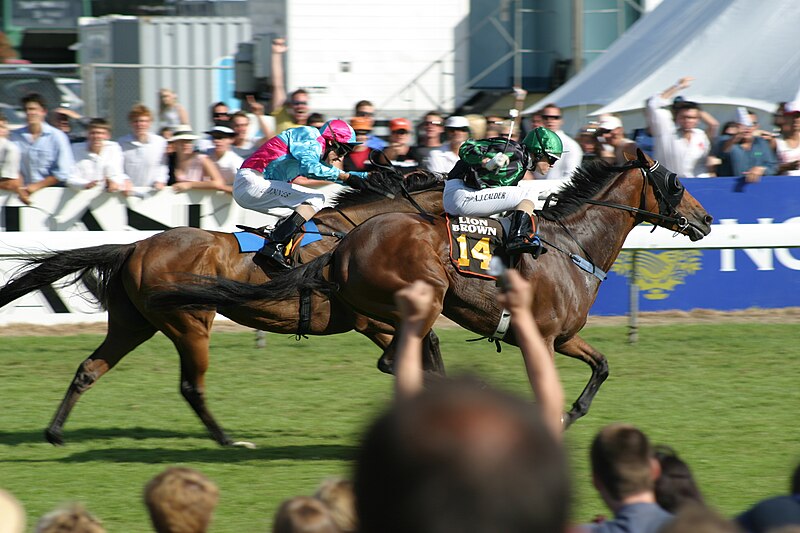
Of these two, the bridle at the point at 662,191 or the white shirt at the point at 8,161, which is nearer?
the bridle at the point at 662,191

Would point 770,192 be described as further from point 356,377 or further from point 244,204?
point 244,204

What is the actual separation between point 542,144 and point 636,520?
443 cm

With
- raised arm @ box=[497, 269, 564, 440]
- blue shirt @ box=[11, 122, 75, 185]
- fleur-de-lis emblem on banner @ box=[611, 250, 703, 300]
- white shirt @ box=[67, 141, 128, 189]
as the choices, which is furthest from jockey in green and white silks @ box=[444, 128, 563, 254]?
blue shirt @ box=[11, 122, 75, 185]

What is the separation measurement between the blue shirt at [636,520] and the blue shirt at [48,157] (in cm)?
824

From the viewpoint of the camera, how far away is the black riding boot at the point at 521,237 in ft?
20.8

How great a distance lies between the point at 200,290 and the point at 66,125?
5125 mm

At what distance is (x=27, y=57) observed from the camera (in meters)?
19.3

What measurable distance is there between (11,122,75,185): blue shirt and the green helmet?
4856 millimetres

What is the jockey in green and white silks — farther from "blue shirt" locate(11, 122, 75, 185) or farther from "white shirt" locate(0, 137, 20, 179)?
"white shirt" locate(0, 137, 20, 179)

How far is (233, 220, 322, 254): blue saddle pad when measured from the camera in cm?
684

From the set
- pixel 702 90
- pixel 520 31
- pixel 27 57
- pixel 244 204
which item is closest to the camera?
pixel 244 204

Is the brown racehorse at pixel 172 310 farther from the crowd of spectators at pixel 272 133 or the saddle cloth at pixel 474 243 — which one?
the crowd of spectators at pixel 272 133

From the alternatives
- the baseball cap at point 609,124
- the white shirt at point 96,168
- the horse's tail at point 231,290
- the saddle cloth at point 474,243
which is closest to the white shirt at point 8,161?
the white shirt at point 96,168

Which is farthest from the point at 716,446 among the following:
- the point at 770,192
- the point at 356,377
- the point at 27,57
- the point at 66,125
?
the point at 27,57
